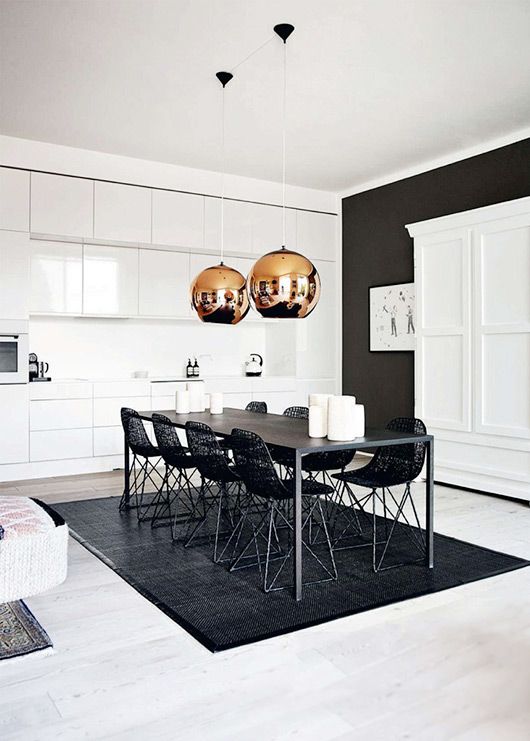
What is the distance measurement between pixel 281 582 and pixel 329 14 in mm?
3133

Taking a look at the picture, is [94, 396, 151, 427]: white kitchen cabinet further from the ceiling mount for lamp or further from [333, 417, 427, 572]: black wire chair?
the ceiling mount for lamp

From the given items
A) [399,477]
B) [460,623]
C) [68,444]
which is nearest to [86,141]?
[68,444]

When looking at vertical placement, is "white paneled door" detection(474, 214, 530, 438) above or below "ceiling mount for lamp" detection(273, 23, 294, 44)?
below

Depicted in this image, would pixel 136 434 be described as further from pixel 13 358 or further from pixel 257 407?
pixel 13 358

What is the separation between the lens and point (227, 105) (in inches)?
205

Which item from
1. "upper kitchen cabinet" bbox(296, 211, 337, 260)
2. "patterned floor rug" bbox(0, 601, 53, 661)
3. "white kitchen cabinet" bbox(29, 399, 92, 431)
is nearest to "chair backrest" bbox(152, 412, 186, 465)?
"patterned floor rug" bbox(0, 601, 53, 661)

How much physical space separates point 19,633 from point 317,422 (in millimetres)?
1788

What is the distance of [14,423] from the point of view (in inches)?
239

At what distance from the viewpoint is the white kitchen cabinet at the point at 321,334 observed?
7816mm

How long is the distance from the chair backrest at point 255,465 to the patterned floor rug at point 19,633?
126 centimetres

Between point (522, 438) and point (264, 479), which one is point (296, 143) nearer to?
point (522, 438)

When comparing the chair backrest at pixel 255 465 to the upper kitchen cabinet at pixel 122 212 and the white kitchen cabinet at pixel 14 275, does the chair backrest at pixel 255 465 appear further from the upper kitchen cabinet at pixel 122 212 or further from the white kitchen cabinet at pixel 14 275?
the upper kitchen cabinet at pixel 122 212

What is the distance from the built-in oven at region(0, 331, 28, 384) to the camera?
6.02m

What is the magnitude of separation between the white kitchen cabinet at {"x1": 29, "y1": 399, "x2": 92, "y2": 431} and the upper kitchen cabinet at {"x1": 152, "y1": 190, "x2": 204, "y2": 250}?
1.78 meters
